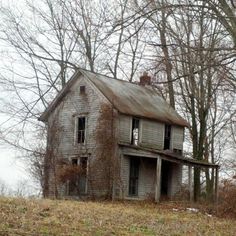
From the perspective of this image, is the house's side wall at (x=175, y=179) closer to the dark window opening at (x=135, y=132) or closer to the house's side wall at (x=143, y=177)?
the house's side wall at (x=143, y=177)

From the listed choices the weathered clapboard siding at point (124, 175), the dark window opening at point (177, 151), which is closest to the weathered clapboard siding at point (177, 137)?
the dark window opening at point (177, 151)

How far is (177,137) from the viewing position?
34.1 metres

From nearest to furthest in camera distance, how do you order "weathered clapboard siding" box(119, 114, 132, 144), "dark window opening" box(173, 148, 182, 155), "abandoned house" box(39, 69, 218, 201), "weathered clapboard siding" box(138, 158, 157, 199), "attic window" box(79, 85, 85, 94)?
"abandoned house" box(39, 69, 218, 201) < "weathered clapboard siding" box(119, 114, 132, 144) < "weathered clapboard siding" box(138, 158, 157, 199) < "attic window" box(79, 85, 85, 94) < "dark window opening" box(173, 148, 182, 155)

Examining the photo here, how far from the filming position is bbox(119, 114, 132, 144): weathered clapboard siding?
98.5 ft

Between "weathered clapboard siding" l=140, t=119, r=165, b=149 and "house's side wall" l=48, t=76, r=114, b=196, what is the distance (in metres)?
2.79

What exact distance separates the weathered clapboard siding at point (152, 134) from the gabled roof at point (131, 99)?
443mm

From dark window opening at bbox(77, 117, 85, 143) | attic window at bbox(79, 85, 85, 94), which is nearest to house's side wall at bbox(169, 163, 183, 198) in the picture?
dark window opening at bbox(77, 117, 85, 143)

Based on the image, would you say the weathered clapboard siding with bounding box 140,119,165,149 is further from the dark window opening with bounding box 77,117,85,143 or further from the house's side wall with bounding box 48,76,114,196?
the dark window opening with bounding box 77,117,85,143

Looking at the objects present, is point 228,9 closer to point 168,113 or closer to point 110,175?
point 110,175

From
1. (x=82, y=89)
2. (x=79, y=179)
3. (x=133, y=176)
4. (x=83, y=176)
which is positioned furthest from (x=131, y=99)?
(x=79, y=179)

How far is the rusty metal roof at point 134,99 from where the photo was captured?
3034cm

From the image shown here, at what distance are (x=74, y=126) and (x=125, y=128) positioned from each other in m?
3.19

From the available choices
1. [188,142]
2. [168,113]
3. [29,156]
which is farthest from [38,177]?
[188,142]

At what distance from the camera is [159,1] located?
1448 cm
